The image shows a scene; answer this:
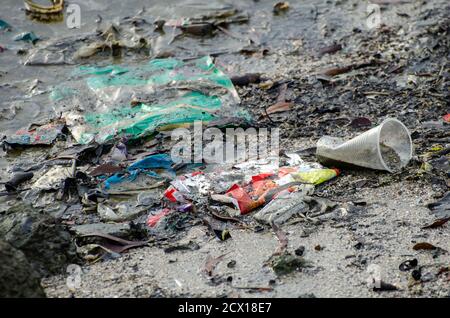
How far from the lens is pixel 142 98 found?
6.62m

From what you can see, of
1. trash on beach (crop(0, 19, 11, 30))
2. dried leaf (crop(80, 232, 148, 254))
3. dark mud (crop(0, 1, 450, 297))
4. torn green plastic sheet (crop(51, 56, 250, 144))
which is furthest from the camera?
trash on beach (crop(0, 19, 11, 30))

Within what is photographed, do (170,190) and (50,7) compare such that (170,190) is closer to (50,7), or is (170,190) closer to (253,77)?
(253,77)

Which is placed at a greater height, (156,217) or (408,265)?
(408,265)

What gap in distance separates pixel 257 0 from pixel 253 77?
274cm

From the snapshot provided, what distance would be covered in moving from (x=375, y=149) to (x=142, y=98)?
102 inches

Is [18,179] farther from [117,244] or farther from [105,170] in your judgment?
[117,244]

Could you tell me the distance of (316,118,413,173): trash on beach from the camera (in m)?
4.88

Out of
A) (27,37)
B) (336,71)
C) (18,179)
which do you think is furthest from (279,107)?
(27,37)

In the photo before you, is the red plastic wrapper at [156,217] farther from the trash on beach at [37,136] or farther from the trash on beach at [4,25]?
the trash on beach at [4,25]

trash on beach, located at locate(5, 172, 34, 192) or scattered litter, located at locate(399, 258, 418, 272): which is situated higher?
scattered litter, located at locate(399, 258, 418, 272)

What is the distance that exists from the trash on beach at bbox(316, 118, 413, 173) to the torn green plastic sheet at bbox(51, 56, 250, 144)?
1223 mm

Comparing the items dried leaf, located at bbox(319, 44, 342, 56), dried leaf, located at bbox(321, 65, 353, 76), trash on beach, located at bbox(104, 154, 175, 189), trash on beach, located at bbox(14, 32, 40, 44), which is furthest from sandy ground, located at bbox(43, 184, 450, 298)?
trash on beach, located at bbox(14, 32, 40, 44)

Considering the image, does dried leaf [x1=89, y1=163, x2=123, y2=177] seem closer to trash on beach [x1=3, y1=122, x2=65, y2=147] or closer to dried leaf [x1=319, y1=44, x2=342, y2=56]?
trash on beach [x1=3, y1=122, x2=65, y2=147]

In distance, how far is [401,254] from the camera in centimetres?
393
